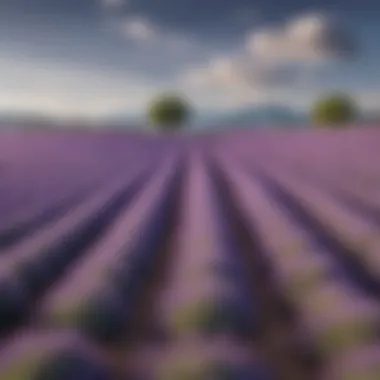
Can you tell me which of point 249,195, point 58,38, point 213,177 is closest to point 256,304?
point 249,195

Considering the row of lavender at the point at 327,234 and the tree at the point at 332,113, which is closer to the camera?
the row of lavender at the point at 327,234

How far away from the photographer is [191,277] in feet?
2.03

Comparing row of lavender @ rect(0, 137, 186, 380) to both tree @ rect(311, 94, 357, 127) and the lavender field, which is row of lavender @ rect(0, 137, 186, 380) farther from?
tree @ rect(311, 94, 357, 127)

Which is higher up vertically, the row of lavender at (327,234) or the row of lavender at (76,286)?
the row of lavender at (76,286)

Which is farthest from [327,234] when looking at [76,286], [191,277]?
[76,286]

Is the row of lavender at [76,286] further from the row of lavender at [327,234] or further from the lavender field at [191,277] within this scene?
the row of lavender at [327,234]

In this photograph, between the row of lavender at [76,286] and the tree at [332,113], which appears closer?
the row of lavender at [76,286]

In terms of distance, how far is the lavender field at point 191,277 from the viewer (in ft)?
1.45

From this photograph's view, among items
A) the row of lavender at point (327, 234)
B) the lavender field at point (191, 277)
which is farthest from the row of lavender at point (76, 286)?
the row of lavender at point (327, 234)

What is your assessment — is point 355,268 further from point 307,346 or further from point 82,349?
point 82,349

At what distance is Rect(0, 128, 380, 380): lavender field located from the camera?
1.45 feet

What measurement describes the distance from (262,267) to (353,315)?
0.23m

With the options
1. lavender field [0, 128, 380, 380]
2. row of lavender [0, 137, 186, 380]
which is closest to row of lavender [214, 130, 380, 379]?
lavender field [0, 128, 380, 380]

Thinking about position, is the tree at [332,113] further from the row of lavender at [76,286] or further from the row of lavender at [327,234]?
the row of lavender at [76,286]
